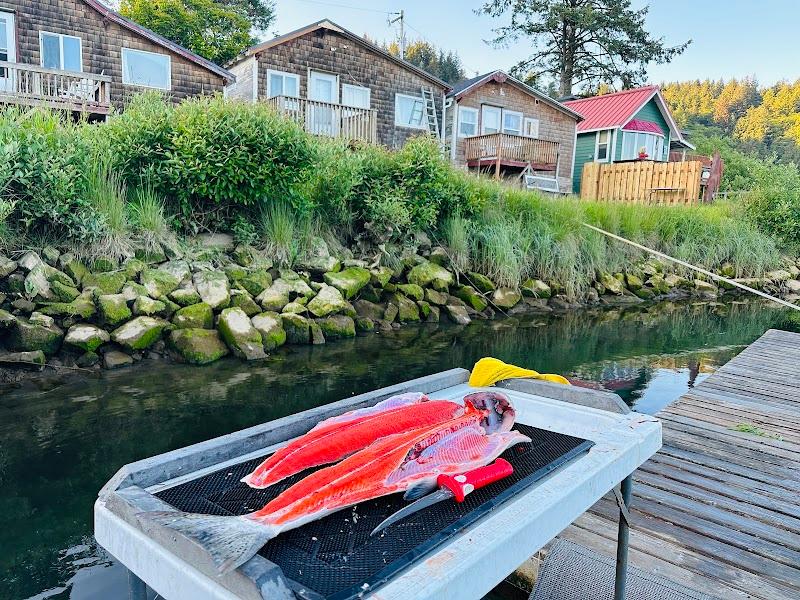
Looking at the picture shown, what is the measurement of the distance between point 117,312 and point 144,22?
26545 millimetres

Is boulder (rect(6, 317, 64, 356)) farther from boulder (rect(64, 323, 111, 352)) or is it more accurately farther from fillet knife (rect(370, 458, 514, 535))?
fillet knife (rect(370, 458, 514, 535))

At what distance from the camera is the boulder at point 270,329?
7883mm

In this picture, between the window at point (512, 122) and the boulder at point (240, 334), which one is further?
the window at point (512, 122)

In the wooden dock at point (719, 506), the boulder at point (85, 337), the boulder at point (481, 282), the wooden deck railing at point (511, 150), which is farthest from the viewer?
the wooden deck railing at point (511, 150)

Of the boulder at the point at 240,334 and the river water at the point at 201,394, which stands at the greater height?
the boulder at the point at 240,334

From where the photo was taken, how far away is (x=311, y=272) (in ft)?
31.9

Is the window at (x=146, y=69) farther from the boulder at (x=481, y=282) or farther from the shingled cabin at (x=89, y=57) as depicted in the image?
the boulder at (x=481, y=282)

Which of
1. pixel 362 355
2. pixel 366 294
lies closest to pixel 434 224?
pixel 366 294

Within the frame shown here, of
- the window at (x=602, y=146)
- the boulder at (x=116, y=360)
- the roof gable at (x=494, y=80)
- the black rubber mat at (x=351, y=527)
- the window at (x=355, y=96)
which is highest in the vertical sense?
the roof gable at (x=494, y=80)

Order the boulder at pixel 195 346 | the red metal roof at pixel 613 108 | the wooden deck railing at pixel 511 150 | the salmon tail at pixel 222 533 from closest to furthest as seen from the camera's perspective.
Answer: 1. the salmon tail at pixel 222 533
2. the boulder at pixel 195 346
3. the wooden deck railing at pixel 511 150
4. the red metal roof at pixel 613 108

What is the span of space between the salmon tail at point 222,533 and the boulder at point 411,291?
9.10 m

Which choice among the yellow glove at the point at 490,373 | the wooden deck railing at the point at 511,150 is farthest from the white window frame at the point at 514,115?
the yellow glove at the point at 490,373

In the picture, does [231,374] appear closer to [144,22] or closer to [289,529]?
[289,529]

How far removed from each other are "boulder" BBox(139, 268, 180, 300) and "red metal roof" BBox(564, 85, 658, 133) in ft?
82.3
